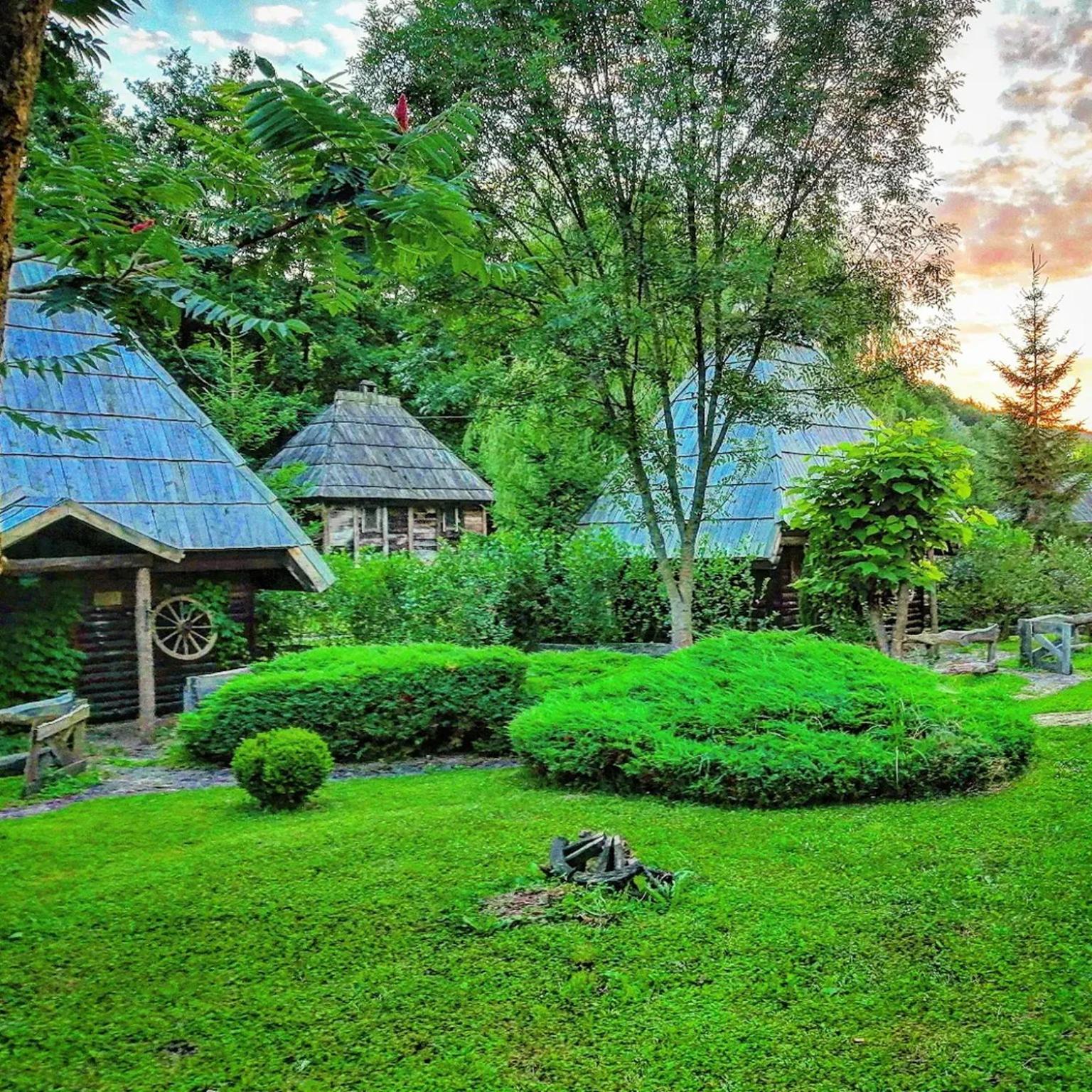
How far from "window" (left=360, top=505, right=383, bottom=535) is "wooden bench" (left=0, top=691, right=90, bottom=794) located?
53.7 ft

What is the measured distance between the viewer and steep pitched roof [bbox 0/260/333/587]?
432 inches

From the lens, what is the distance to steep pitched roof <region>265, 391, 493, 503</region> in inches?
961

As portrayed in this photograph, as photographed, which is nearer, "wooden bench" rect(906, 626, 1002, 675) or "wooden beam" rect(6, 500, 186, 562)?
"wooden beam" rect(6, 500, 186, 562)

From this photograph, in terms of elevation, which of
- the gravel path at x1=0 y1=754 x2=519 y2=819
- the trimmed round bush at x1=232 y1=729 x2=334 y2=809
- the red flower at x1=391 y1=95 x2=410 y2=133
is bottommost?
the gravel path at x1=0 y1=754 x2=519 y2=819

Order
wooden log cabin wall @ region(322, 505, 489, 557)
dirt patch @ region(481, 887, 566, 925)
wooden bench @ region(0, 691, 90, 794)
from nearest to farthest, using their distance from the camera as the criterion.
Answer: dirt patch @ region(481, 887, 566, 925) < wooden bench @ region(0, 691, 90, 794) < wooden log cabin wall @ region(322, 505, 489, 557)

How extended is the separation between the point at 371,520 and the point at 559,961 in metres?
22.4

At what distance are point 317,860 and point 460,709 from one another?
3925 millimetres

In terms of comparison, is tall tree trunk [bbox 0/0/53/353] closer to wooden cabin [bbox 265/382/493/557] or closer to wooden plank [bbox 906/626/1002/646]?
wooden plank [bbox 906/626/1002/646]

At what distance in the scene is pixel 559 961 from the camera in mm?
3822

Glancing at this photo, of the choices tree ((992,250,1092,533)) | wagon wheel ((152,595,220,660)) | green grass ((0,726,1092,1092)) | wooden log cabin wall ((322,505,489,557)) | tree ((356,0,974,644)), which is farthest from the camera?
wooden log cabin wall ((322,505,489,557))

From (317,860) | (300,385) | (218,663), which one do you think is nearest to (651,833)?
(317,860)

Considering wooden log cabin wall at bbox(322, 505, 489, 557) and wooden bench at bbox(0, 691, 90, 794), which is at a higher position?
wooden log cabin wall at bbox(322, 505, 489, 557)

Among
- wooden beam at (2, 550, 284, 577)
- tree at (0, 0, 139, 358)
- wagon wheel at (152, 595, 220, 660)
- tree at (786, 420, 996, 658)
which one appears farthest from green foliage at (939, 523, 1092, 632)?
tree at (0, 0, 139, 358)

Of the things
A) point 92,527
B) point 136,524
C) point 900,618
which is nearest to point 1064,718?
point 900,618
